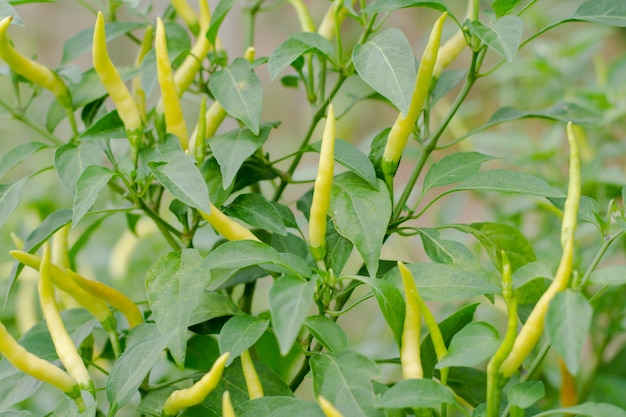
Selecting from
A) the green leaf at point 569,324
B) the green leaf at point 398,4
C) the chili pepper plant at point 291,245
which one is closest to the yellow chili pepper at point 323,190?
the chili pepper plant at point 291,245

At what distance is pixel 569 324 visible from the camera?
0.50 meters

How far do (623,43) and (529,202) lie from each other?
1.78 m

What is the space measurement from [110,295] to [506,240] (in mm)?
389

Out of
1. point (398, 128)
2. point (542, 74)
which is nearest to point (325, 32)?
point (398, 128)

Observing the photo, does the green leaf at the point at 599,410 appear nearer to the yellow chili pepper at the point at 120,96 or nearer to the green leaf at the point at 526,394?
the green leaf at the point at 526,394

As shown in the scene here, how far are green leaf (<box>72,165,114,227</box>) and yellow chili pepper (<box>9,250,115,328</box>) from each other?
8 cm

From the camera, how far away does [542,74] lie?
1.54m

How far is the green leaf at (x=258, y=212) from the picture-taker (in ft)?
2.24

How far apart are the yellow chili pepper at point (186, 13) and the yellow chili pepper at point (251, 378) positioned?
1.24 feet

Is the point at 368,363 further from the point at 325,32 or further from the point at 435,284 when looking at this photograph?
the point at 325,32

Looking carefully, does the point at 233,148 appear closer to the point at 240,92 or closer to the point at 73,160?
the point at 240,92

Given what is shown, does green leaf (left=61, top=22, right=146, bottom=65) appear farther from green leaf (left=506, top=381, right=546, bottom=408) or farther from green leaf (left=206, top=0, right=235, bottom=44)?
green leaf (left=506, top=381, right=546, bottom=408)

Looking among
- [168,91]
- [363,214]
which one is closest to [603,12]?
[363,214]

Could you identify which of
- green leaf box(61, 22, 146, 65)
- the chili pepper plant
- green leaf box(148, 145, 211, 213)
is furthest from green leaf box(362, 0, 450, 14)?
green leaf box(61, 22, 146, 65)
